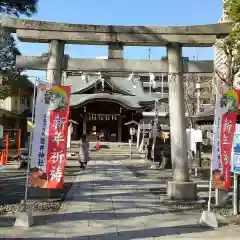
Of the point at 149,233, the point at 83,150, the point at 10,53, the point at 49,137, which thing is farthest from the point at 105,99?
the point at 149,233

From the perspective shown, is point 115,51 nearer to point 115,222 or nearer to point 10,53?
point 115,222

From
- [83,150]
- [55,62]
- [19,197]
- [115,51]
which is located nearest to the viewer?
[55,62]

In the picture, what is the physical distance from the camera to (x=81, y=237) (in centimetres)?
661

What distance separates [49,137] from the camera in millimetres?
8648

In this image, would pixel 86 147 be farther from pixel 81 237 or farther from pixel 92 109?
pixel 92 109

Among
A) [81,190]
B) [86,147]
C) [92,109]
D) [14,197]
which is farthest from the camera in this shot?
[92,109]

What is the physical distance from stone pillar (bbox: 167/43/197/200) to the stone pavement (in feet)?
2.62

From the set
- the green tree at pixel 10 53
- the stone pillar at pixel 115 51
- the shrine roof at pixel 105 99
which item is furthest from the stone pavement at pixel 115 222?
the shrine roof at pixel 105 99

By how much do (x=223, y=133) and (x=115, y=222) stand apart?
2935 mm

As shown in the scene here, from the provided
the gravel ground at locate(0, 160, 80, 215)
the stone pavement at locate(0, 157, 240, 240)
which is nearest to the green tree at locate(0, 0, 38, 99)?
the gravel ground at locate(0, 160, 80, 215)

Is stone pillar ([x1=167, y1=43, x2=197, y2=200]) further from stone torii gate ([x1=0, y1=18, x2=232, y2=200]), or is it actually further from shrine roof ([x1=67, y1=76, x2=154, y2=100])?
shrine roof ([x1=67, y1=76, x2=154, y2=100])

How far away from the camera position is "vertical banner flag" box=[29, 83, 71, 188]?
334 inches

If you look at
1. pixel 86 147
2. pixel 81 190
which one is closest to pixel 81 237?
pixel 81 190

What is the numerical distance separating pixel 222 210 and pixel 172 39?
433cm
